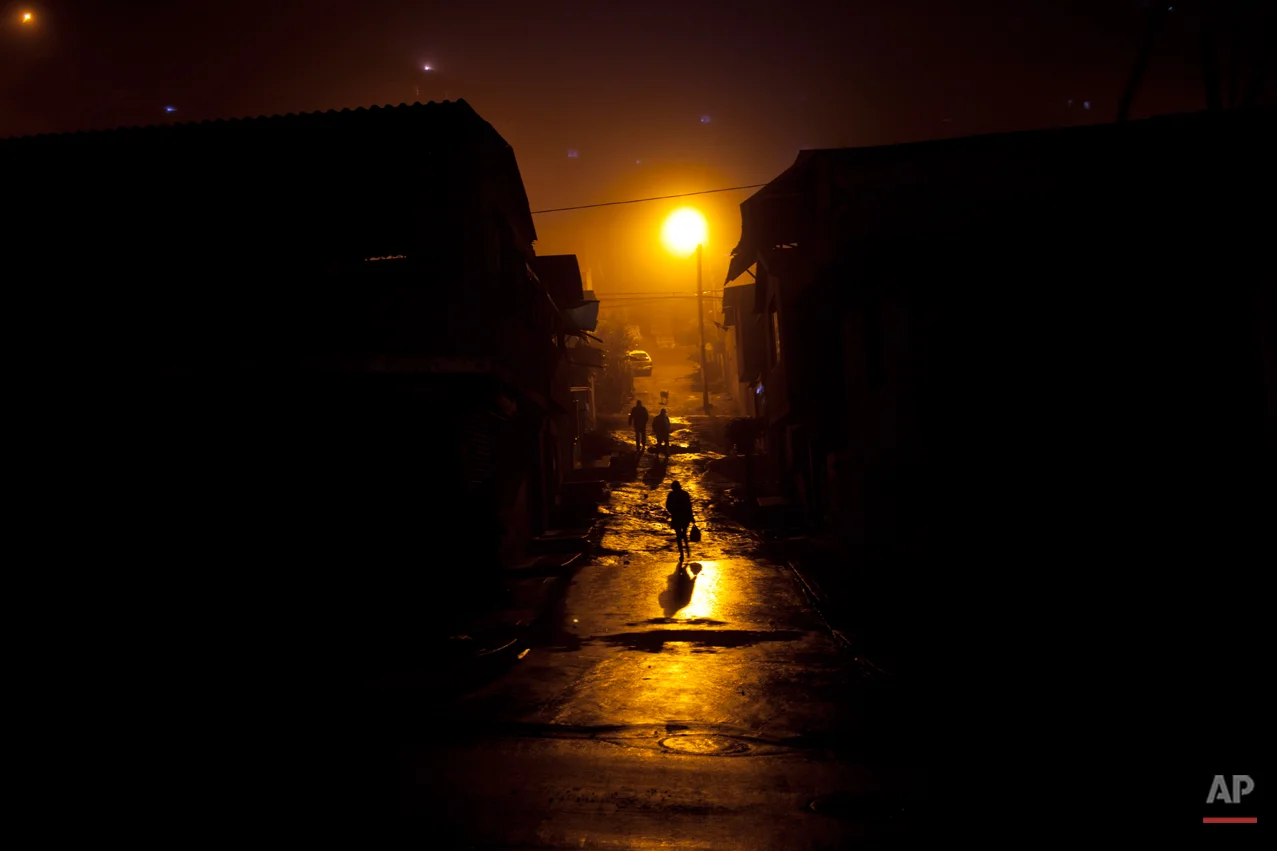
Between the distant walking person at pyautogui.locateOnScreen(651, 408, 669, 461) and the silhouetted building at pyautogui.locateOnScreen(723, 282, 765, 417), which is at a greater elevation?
the silhouetted building at pyautogui.locateOnScreen(723, 282, 765, 417)

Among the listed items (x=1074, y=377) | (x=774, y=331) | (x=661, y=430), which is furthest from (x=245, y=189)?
(x=661, y=430)

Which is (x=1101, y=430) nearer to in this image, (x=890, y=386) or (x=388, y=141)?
(x=890, y=386)

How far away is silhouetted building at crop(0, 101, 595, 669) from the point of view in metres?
11.2

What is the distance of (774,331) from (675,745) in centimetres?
1911

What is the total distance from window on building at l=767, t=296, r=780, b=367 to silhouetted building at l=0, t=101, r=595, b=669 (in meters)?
10.9

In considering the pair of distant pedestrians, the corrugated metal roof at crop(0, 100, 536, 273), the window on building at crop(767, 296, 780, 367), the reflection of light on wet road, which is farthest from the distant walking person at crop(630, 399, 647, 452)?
the corrugated metal roof at crop(0, 100, 536, 273)

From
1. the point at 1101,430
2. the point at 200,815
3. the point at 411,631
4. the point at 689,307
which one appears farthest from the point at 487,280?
the point at 689,307

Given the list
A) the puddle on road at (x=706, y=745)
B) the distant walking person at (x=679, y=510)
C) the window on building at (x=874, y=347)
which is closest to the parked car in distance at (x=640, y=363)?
the distant walking person at (x=679, y=510)

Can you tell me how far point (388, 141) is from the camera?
44.9 feet

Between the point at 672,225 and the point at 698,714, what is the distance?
283 ft

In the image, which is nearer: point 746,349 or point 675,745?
point 675,745

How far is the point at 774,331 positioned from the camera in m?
24.1

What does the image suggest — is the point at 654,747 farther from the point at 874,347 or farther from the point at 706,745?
the point at 874,347

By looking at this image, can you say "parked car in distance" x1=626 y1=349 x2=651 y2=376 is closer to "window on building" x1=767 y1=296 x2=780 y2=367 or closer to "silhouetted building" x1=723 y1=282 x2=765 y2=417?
"silhouetted building" x1=723 y1=282 x2=765 y2=417
